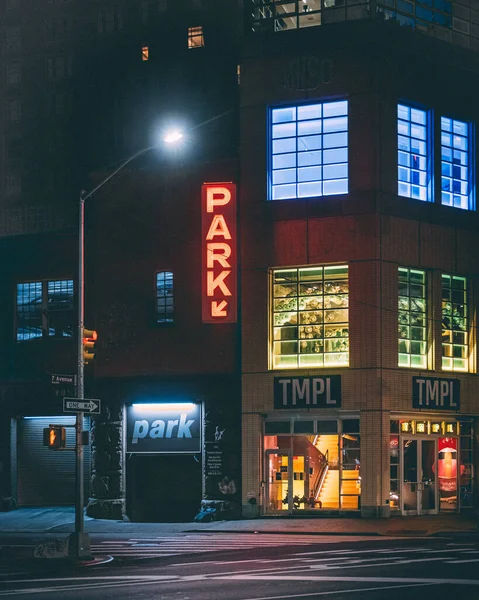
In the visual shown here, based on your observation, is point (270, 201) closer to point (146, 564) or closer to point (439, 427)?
point (439, 427)

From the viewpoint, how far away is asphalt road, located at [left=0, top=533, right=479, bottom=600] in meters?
17.6

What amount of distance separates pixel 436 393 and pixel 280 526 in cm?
754

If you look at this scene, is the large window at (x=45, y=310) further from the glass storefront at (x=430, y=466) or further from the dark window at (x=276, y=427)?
the glass storefront at (x=430, y=466)

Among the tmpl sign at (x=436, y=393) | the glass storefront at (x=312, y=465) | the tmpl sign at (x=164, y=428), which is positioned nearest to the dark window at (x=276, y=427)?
the glass storefront at (x=312, y=465)

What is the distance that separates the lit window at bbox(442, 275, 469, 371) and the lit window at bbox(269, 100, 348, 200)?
18.1 feet

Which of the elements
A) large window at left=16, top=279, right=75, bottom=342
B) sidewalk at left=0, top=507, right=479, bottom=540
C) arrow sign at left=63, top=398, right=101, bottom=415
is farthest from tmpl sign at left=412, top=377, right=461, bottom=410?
arrow sign at left=63, top=398, right=101, bottom=415

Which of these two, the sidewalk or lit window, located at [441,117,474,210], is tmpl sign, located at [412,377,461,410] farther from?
lit window, located at [441,117,474,210]

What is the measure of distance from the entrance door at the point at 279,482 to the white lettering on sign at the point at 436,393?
4.91 metres

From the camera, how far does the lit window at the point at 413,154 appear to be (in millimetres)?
38281

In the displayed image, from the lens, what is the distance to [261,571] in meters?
21.3

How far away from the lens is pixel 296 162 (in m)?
38.1

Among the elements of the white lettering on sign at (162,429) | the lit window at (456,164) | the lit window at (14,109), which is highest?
the lit window at (14,109)

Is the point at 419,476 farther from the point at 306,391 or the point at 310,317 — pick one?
the point at 310,317

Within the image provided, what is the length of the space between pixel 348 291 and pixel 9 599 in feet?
69.7
